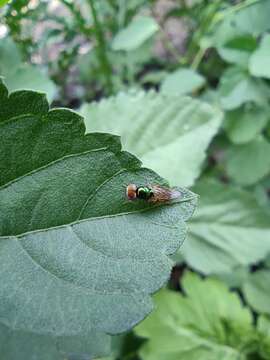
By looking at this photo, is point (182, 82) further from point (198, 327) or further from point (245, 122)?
point (198, 327)

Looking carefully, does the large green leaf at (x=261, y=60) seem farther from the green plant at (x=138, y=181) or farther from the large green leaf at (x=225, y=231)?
the large green leaf at (x=225, y=231)

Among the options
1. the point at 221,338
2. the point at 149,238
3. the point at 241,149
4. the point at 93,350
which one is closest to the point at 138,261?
the point at 149,238

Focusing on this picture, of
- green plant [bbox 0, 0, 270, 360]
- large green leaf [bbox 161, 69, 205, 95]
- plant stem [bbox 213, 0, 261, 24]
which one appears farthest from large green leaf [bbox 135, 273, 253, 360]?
plant stem [bbox 213, 0, 261, 24]

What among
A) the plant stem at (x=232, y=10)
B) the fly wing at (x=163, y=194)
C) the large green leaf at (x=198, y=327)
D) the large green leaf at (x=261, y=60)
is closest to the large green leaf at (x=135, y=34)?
the plant stem at (x=232, y=10)

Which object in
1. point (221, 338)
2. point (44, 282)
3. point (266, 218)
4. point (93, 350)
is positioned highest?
point (44, 282)

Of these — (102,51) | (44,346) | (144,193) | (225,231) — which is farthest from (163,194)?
(102,51)

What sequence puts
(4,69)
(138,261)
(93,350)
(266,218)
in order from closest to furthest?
(138,261) → (93,350) → (4,69) → (266,218)

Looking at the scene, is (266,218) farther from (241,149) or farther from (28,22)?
(28,22)
